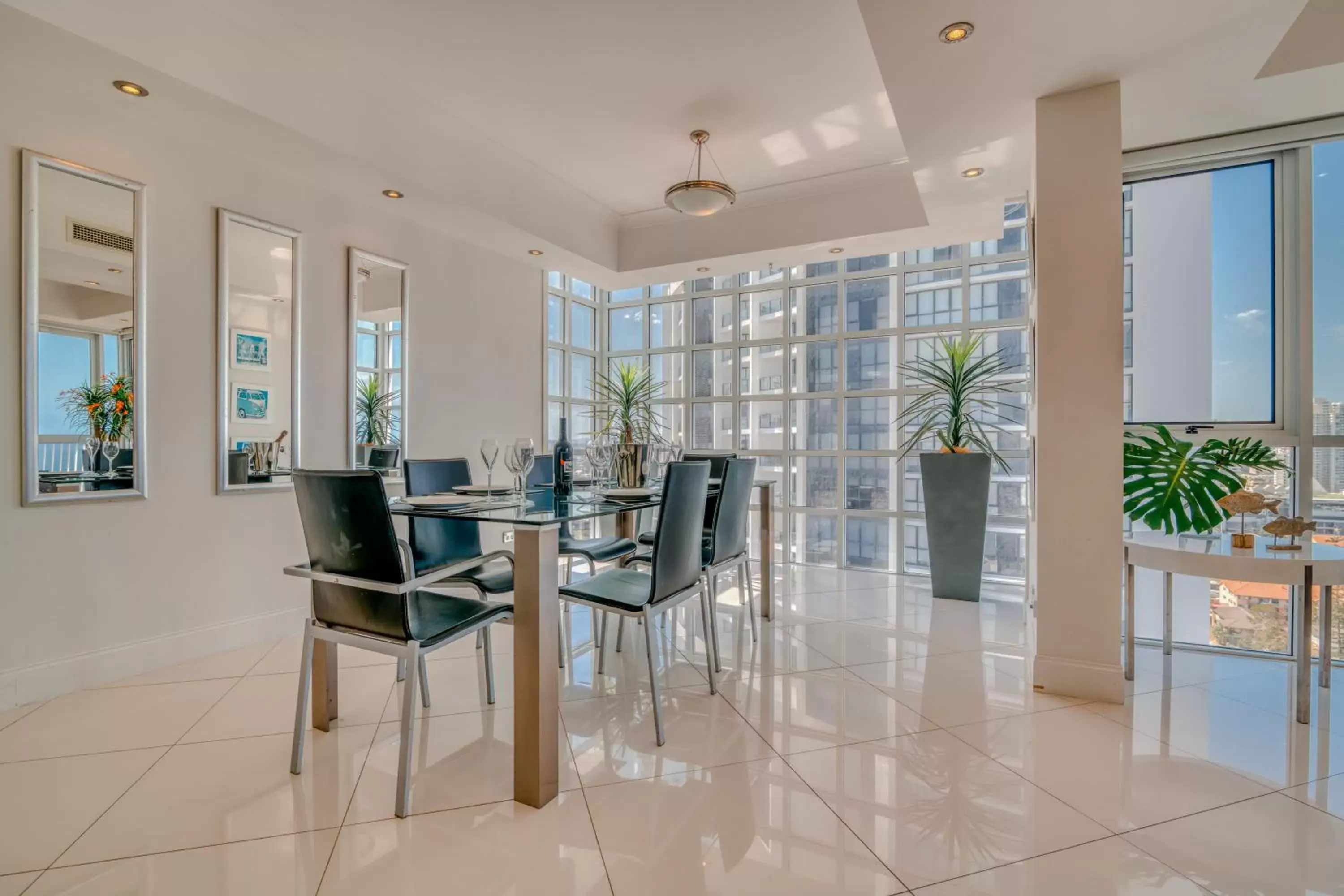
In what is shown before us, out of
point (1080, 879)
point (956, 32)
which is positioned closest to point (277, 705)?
point (1080, 879)

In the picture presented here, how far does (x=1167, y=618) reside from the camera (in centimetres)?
290

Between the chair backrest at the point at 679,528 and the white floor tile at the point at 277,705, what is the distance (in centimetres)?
120

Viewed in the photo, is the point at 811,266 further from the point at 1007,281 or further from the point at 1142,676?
the point at 1142,676

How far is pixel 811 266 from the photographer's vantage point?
5.16m

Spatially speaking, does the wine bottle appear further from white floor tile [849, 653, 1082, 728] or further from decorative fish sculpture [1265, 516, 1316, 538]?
decorative fish sculpture [1265, 516, 1316, 538]

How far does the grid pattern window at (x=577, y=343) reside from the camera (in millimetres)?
5301

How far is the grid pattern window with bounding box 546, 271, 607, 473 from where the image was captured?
5301 millimetres

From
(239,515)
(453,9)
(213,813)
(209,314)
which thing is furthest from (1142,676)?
(209,314)

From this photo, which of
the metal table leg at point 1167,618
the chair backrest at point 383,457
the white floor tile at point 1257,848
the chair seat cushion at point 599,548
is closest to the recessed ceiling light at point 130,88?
the chair backrest at point 383,457

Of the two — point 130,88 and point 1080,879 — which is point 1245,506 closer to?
point 1080,879

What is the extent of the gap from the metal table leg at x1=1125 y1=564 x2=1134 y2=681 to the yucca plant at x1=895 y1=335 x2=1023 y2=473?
1.37m

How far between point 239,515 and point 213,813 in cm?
178

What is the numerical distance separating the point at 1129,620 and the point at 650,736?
7.06 feet

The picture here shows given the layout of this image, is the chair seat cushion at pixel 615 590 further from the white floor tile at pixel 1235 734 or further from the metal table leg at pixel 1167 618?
the metal table leg at pixel 1167 618
